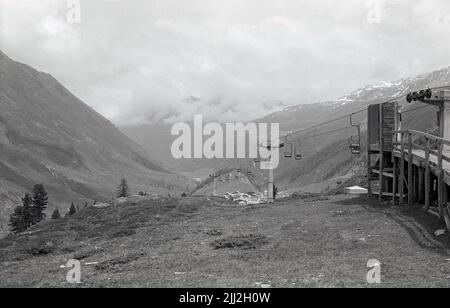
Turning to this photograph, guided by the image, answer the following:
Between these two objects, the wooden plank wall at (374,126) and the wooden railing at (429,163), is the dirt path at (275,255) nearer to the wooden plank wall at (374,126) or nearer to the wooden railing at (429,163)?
the wooden railing at (429,163)

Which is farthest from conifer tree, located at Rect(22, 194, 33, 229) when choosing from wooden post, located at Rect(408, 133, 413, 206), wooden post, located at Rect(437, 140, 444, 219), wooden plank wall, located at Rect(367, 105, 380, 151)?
wooden post, located at Rect(437, 140, 444, 219)

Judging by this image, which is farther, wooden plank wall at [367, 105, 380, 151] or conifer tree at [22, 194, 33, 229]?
conifer tree at [22, 194, 33, 229]

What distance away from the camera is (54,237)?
1209 inches

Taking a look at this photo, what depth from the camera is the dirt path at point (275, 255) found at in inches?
545

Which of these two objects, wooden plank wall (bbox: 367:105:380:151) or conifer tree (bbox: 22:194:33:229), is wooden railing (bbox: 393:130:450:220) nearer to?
wooden plank wall (bbox: 367:105:380:151)

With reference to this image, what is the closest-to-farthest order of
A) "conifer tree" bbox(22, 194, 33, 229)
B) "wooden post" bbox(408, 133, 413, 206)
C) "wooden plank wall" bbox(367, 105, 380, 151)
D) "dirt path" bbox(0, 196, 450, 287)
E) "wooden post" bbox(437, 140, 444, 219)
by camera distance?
"dirt path" bbox(0, 196, 450, 287)
"wooden post" bbox(437, 140, 444, 219)
"wooden post" bbox(408, 133, 413, 206)
"wooden plank wall" bbox(367, 105, 380, 151)
"conifer tree" bbox(22, 194, 33, 229)

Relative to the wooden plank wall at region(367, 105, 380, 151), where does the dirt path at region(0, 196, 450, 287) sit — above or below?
below

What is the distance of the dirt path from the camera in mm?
13852

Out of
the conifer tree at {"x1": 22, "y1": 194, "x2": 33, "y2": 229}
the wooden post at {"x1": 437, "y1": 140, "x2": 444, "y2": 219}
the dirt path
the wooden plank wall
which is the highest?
the wooden plank wall

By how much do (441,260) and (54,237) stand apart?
75.3 ft

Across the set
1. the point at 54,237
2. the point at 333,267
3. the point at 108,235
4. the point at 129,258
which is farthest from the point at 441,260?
the point at 54,237

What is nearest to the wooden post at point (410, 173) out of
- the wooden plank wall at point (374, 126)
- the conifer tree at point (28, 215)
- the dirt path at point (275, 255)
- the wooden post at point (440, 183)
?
the dirt path at point (275, 255)

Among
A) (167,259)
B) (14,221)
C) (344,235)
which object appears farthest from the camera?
(14,221)
